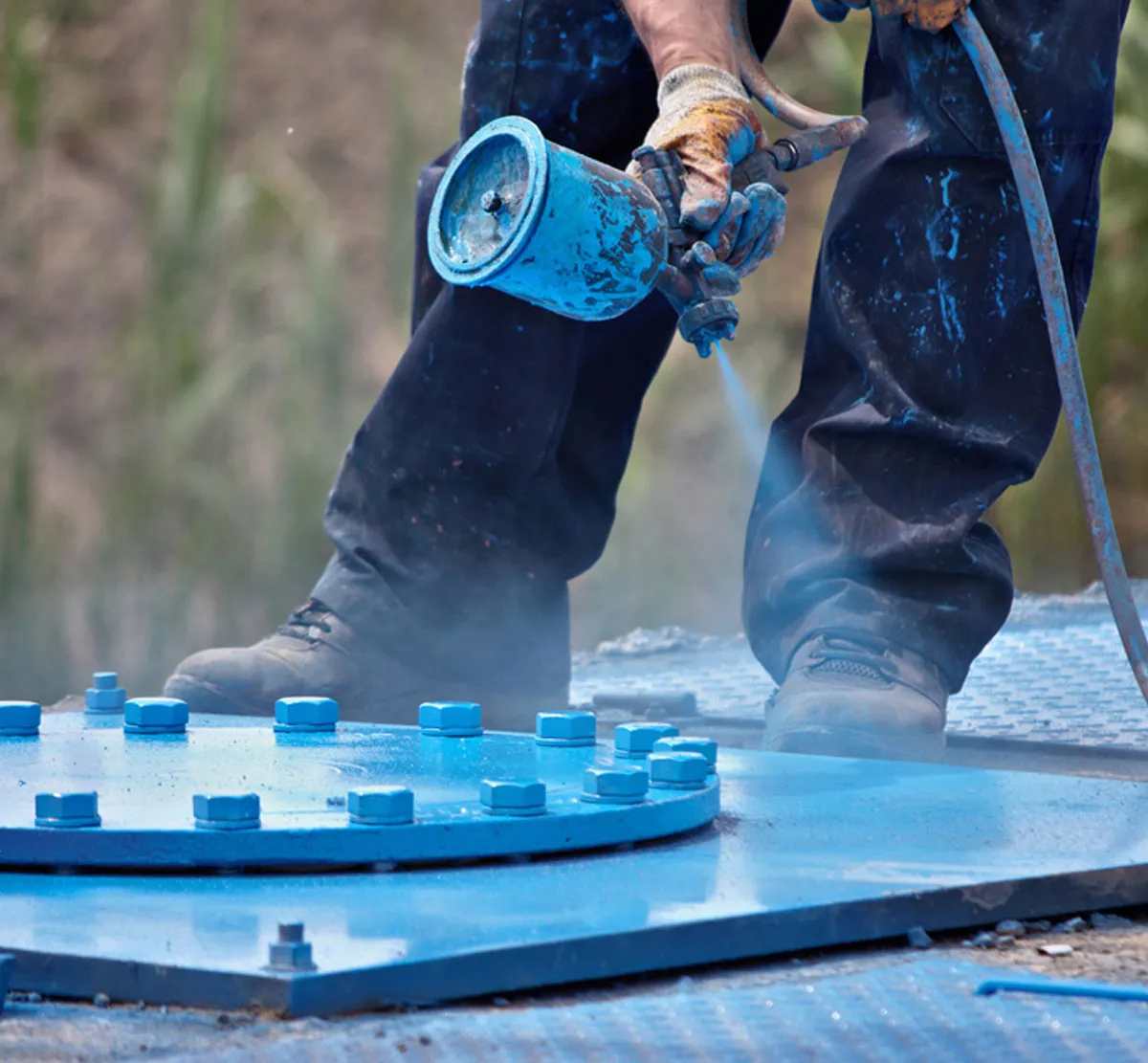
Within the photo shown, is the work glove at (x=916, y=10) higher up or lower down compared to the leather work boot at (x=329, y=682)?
higher up

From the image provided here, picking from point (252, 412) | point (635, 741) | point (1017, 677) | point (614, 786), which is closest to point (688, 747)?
point (635, 741)

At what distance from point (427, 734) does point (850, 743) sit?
1.21 ft

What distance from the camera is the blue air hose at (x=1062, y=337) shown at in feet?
4.76

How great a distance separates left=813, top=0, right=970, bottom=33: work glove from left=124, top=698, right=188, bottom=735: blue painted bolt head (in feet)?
2.66

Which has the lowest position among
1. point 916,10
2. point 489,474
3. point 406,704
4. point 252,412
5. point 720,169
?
point 406,704

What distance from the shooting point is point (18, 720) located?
4.46 ft

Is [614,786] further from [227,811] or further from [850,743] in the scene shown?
[850,743]

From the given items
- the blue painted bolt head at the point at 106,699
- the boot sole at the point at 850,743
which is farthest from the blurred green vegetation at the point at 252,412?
the boot sole at the point at 850,743

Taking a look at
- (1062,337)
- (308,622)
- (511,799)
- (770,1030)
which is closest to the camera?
(770,1030)

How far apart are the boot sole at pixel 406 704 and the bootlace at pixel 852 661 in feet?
1.27

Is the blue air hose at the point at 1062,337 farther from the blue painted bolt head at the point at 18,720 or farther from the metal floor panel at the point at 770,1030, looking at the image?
the blue painted bolt head at the point at 18,720

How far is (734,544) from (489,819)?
3.90m

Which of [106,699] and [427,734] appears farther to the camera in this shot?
[106,699]

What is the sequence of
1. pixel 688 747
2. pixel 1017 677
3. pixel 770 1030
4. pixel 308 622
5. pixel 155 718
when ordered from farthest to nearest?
pixel 1017 677, pixel 308 622, pixel 155 718, pixel 688 747, pixel 770 1030
